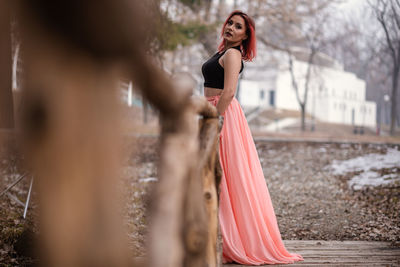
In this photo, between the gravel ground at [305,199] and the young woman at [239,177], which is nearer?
the young woman at [239,177]

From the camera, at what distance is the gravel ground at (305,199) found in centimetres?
604

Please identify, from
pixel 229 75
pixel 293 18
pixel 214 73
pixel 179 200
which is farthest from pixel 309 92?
pixel 179 200

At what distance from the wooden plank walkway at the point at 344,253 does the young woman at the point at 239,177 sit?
0.19 metres

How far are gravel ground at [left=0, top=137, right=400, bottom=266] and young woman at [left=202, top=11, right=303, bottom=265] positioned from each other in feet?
2.93

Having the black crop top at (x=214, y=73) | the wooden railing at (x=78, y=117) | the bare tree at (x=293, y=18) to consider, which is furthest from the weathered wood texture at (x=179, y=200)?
the bare tree at (x=293, y=18)

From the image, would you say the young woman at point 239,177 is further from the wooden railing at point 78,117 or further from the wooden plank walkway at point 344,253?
the wooden railing at point 78,117

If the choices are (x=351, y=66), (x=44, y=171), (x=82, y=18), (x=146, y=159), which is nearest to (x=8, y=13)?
(x=82, y=18)

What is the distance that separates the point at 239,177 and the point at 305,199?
577cm

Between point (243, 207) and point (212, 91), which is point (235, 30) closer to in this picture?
point (212, 91)

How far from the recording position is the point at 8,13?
4.00ft

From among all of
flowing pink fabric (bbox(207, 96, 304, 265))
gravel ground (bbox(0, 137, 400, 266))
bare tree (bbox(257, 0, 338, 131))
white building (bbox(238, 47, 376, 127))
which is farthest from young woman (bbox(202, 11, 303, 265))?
white building (bbox(238, 47, 376, 127))

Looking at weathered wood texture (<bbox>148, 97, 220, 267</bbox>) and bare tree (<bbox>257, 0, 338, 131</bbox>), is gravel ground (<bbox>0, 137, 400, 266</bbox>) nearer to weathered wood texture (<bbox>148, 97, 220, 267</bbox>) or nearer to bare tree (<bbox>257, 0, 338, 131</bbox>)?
weathered wood texture (<bbox>148, 97, 220, 267</bbox>)

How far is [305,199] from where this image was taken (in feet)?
30.1

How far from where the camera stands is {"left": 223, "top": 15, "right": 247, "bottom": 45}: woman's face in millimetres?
3814
